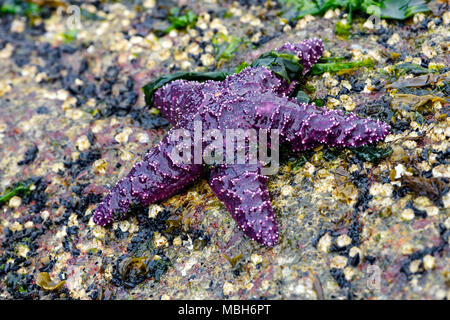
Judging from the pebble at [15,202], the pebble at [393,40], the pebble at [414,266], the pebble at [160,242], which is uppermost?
the pebble at [393,40]

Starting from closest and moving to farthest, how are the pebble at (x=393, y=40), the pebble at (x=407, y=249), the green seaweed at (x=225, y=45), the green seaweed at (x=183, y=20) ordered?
the pebble at (x=407, y=249) < the pebble at (x=393, y=40) < the green seaweed at (x=225, y=45) < the green seaweed at (x=183, y=20)

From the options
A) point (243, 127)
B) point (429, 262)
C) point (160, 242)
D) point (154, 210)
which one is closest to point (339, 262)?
point (429, 262)

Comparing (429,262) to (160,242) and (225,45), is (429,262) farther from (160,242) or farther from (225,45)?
(225,45)

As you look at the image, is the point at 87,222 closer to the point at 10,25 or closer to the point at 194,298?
the point at 194,298

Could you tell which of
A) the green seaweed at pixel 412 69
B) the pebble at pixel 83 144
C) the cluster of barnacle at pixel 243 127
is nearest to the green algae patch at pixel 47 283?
the cluster of barnacle at pixel 243 127

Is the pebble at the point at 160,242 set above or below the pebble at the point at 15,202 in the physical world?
above

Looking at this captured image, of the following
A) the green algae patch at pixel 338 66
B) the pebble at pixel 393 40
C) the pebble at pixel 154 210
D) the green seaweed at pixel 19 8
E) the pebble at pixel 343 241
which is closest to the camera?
the pebble at pixel 343 241

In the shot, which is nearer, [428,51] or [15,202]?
[428,51]

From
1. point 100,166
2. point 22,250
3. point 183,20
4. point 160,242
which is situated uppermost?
point 183,20

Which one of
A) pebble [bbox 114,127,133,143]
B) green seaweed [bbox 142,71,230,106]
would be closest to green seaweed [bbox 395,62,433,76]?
green seaweed [bbox 142,71,230,106]

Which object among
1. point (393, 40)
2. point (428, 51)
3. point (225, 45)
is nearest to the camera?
point (428, 51)

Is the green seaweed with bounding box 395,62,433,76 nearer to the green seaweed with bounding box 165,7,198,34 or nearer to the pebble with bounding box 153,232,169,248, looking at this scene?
the green seaweed with bounding box 165,7,198,34

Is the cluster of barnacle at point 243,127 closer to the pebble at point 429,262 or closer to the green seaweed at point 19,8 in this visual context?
the pebble at point 429,262
